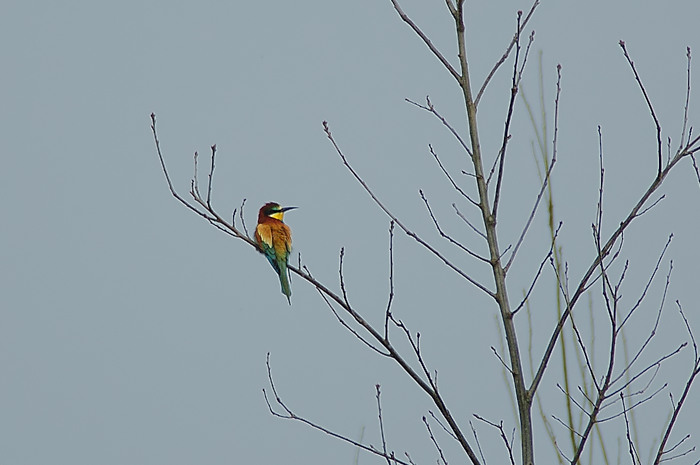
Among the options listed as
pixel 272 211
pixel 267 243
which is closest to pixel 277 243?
pixel 267 243

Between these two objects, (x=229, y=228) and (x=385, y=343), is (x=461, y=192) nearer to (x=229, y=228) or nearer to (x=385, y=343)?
(x=385, y=343)

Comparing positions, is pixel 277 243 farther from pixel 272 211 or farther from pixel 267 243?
pixel 272 211

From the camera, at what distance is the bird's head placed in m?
5.33

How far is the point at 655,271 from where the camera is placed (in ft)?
6.36

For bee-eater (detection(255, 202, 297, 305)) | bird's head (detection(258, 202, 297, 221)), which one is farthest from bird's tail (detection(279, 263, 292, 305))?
bird's head (detection(258, 202, 297, 221))

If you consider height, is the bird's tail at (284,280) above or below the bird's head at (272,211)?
below

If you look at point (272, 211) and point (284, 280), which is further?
point (272, 211)

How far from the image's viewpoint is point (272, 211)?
538 centimetres

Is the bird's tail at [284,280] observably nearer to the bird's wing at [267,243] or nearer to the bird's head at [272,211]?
the bird's wing at [267,243]

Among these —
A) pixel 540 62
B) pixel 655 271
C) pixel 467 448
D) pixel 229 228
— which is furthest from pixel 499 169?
pixel 229 228

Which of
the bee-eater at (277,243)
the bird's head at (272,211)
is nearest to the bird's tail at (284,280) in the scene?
the bee-eater at (277,243)

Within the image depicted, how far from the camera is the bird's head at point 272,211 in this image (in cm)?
533

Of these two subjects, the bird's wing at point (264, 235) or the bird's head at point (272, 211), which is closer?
the bird's wing at point (264, 235)

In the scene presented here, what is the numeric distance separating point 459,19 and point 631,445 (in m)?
0.97
